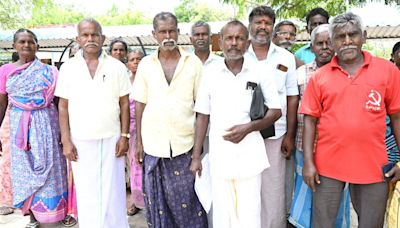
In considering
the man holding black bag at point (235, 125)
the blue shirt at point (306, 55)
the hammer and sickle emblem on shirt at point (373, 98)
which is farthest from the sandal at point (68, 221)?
the hammer and sickle emblem on shirt at point (373, 98)

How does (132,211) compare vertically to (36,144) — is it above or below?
below

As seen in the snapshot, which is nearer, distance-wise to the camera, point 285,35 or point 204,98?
point 204,98

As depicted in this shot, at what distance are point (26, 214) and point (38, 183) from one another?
0.52 metres

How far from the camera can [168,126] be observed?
109 inches

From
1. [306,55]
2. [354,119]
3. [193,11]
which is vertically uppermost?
[193,11]

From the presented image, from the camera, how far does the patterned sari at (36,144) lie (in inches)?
134

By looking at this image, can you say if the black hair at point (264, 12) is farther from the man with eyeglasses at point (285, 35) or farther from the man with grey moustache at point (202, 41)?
the man with eyeglasses at point (285, 35)

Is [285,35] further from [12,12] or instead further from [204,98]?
[12,12]

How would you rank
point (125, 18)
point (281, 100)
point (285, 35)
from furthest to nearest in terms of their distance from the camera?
point (125, 18) < point (285, 35) < point (281, 100)

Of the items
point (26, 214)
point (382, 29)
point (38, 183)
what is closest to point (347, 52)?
point (38, 183)

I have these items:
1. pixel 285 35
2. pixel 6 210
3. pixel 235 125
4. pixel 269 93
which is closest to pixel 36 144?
pixel 6 210

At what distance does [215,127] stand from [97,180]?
3.78 ft

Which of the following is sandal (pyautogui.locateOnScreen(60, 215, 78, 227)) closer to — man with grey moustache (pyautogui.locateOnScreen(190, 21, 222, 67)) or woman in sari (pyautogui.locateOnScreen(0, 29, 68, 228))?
woman in sari (pyautogui.locateOnScreen(0, 29, 68, 228))

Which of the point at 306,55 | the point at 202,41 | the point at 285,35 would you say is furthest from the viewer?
the point at 285,35
